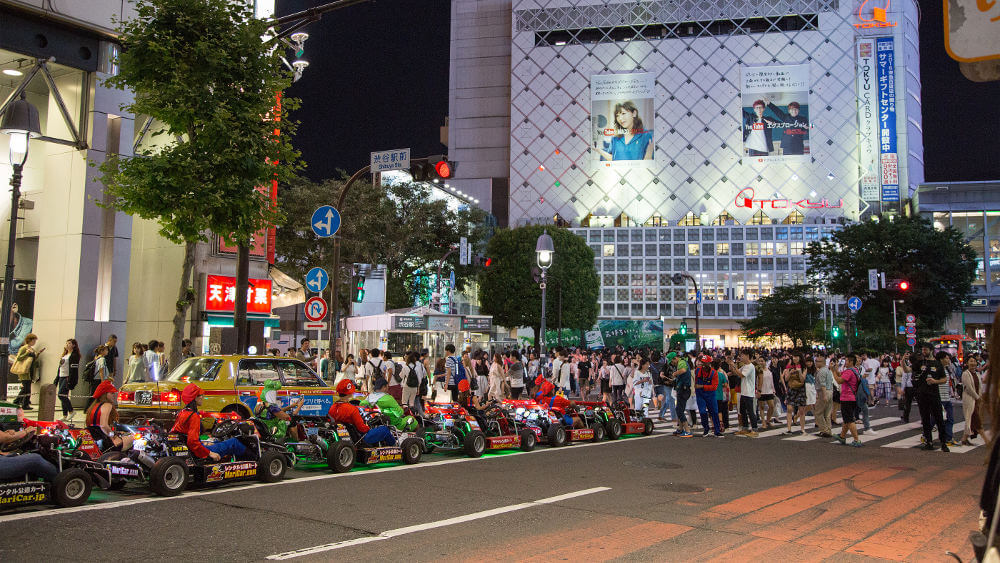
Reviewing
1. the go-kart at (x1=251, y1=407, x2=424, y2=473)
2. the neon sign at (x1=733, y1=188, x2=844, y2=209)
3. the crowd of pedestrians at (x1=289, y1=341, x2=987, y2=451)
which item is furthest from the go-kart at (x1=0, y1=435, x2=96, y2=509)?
the neon sign at (x1=733, y1=188, x2=844, y2=209)

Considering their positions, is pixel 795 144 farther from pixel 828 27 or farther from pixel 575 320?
pixel 575 320

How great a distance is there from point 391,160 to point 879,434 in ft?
41.7

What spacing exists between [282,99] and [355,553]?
10.7 metres

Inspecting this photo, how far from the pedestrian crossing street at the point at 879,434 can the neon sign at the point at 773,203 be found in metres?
69.9

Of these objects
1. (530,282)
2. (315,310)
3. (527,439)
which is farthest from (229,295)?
(530,282)

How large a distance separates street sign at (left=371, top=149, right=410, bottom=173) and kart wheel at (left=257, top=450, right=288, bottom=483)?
7.33 meters

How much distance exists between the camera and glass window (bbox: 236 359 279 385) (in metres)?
12.9

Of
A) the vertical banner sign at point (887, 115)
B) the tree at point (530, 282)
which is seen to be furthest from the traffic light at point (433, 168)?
the vertical banner sign at point (887, 115)

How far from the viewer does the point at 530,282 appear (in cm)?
6059

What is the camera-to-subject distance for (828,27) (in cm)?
8600

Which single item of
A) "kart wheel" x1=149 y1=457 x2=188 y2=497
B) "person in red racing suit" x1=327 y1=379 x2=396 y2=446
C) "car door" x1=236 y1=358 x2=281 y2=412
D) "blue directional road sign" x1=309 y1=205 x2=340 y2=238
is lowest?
"kart wheel" x1=149 y1=457 x2=188 y2=497

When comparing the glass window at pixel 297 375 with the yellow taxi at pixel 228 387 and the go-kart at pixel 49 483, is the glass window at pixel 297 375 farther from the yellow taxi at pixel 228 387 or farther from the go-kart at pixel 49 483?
the go-kart at pixel 49 483

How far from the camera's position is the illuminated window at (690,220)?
88562mm

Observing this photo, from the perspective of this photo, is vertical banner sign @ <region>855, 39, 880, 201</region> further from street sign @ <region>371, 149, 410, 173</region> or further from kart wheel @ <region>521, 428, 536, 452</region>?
kart wheel @ <region>521, 428, 536, 452</region>
